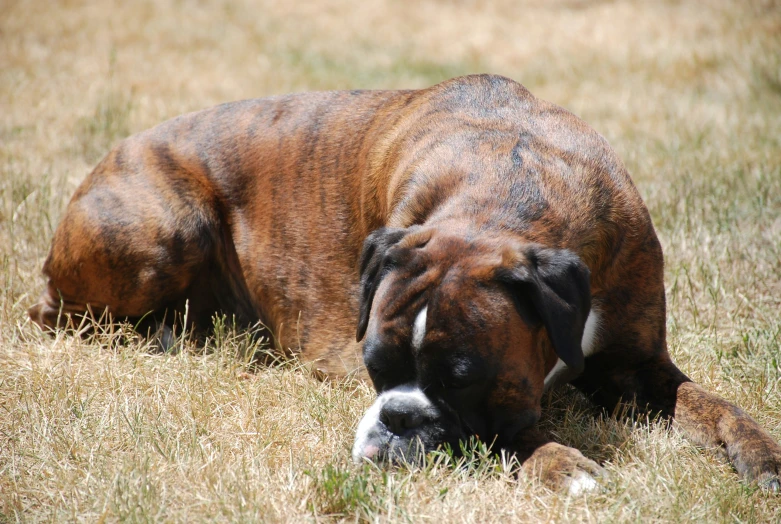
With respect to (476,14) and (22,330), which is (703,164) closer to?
(22,330)

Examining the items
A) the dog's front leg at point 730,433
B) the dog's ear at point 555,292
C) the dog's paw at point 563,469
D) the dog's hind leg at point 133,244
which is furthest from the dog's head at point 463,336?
the dog's hind leg at point 133,244

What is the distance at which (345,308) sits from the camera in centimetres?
371

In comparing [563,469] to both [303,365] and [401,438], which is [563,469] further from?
[303,365]

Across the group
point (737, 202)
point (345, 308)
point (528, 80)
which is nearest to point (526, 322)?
point (345, 308)

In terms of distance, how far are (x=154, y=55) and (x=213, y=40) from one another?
1.07 meters

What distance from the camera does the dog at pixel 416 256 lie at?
258 centimetres

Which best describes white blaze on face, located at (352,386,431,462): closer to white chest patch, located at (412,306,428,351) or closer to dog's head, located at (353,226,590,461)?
dog's head, located at (353,226,590,461)

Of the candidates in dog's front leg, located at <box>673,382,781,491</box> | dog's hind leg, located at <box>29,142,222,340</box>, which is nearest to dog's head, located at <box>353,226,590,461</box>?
dog's front leg, located at <box>673,382,781,491</box>

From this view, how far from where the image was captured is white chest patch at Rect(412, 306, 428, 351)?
2553mm

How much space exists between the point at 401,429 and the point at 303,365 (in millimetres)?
1162

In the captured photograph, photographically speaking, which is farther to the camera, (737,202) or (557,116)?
(737,202)

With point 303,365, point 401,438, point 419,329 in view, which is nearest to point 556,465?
point 401,438

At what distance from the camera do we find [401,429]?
2672mm

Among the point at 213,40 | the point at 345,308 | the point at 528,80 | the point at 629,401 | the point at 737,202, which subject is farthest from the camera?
the point at 213,40
